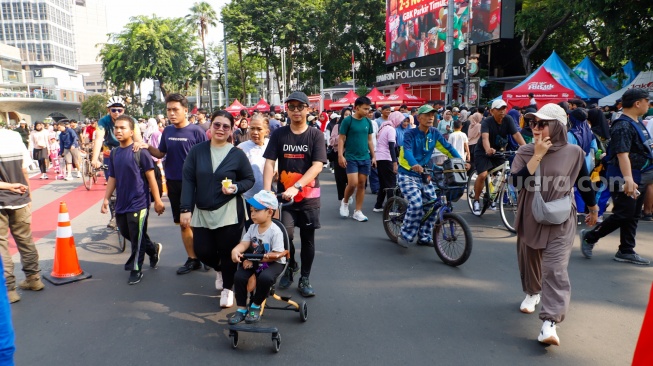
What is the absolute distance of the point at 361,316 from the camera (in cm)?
425

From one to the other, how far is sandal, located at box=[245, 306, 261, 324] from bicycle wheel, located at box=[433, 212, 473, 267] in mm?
2639

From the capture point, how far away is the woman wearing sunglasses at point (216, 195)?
14.0 feet

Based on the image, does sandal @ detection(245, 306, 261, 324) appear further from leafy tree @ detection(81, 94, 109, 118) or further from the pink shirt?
leafy tree @ detection(81, 94, 109, 118)

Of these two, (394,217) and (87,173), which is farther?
(87,173)

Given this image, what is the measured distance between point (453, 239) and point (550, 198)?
6.18 feet

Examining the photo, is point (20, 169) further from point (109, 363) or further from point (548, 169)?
point (548, 169)

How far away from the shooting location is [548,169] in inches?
149

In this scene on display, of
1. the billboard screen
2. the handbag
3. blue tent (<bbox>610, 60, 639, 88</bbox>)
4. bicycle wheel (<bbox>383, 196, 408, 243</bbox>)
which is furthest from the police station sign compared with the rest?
the handbag


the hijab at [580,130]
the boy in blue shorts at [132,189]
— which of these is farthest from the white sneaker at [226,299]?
the hijab at [580,130]

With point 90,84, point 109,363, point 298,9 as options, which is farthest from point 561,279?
point 90,84

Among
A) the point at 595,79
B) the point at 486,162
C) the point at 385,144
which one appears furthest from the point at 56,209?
the point at 595,79

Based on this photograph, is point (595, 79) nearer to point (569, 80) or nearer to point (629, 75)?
point (629, 75)

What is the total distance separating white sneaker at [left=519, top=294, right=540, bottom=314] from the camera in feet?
14.0

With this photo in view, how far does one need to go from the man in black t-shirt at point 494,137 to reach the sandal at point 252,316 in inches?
197
